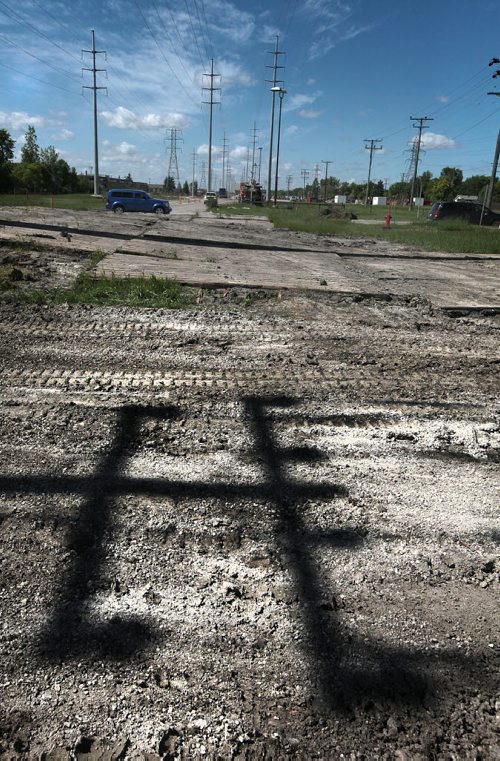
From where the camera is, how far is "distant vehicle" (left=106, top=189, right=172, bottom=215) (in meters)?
34.2

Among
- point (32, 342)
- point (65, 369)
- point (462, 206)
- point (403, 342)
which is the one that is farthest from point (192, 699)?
point (462, 206)

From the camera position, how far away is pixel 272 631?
86.9 inches

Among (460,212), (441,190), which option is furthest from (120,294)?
(441,190)

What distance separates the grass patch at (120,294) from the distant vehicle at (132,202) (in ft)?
90.4

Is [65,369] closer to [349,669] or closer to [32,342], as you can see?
Answer: [32,342]

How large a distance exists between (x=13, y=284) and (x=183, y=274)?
2932mm

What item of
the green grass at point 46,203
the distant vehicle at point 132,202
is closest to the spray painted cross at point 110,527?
the green grass at point 46,203

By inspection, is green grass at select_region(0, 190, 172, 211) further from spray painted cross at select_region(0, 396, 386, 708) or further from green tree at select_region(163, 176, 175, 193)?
green tree at select_region(163, 176, 175, 193)

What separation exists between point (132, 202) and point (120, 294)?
29.3 m

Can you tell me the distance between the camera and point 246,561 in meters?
2.60

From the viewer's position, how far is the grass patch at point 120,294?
7.51m

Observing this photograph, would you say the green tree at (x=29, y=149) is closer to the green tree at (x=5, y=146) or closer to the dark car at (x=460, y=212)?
the green tree at (x=5, y=146)

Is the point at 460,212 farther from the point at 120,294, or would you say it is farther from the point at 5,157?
the point at 5,157

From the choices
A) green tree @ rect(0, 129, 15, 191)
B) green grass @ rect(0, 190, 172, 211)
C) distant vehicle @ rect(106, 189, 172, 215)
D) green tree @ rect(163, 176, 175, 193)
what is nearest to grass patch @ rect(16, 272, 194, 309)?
green grass @ rect(0, 190, 172, 211)
